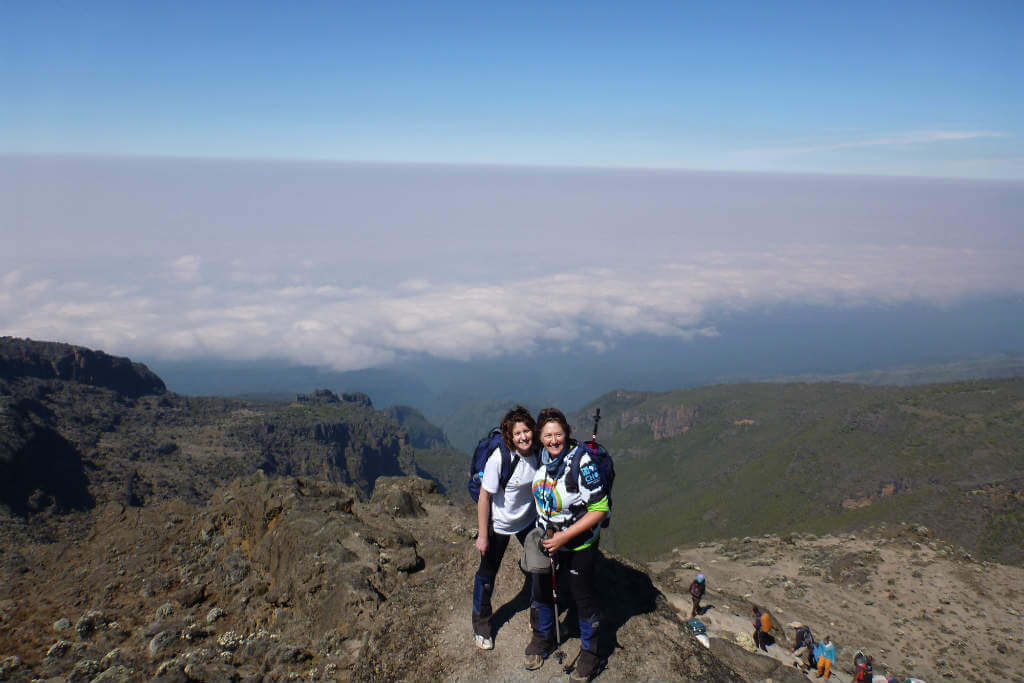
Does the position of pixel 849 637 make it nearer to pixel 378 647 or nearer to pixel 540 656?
pixel 540 656

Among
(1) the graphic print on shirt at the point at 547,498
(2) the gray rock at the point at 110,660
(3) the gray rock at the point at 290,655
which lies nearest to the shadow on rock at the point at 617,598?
(1) the graphic print on shirt at the point at 547,498

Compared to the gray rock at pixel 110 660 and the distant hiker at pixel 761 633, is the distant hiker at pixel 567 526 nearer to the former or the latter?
the gray rock at pixel 110 660

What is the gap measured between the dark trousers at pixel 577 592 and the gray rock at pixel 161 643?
7.16m

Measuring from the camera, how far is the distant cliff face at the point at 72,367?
399 feet

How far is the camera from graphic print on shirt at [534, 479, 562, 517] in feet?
25.5

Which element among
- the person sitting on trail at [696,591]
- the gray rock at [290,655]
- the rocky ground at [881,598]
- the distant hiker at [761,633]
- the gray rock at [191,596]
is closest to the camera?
the gray rock at [290,655]

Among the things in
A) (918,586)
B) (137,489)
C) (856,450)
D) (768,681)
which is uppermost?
(768,681)

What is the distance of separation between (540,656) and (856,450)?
520 feet

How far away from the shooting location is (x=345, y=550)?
1253cm

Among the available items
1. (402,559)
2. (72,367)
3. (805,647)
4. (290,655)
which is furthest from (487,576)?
(72,367)

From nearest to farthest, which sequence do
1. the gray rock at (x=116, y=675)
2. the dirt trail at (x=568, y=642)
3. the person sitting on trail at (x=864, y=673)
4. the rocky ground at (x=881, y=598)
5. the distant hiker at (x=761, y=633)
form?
1. the dirt trail at (x=568, y=642)
2. the gray rock at (x=116, y=675)
3. the person sitting on trail at (x=864, y=673)
4. the distant hiker at (x=761, y=633)
5. the rocky ground at (x=881, y=598)

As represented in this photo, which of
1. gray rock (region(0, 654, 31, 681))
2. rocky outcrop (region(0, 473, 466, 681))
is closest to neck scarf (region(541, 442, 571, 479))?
rocky outcrop (region(0, 473, 466, 681))

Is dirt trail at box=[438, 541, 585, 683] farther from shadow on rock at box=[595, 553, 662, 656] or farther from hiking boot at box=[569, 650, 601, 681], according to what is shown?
shadow on rock at box=[595, 553, 662, 656]

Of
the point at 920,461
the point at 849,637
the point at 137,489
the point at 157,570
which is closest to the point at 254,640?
the point at 157,570
